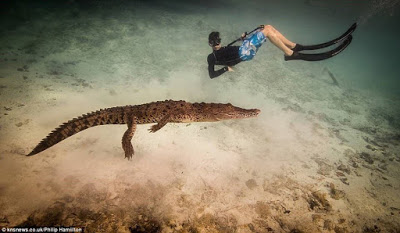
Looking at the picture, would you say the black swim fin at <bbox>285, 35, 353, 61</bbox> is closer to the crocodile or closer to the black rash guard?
the black rash guard

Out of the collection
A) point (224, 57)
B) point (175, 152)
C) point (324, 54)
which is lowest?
point (175, 152)

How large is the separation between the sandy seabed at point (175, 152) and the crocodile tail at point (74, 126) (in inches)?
10.6

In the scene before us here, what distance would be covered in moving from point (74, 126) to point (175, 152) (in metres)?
2.53

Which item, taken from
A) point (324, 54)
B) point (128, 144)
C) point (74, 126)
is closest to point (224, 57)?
point (324, 54)

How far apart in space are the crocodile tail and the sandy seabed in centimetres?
27

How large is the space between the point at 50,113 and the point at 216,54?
5648 mm

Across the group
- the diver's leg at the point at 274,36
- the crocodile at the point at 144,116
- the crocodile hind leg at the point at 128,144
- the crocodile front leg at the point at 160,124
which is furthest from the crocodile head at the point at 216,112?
the diver's leg at the point at 274,36

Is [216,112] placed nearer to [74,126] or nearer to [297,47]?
[74,126]

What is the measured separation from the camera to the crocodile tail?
13.4 ft

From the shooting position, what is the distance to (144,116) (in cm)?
482

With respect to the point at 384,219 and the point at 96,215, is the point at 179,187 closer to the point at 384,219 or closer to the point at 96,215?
the point at 96,215

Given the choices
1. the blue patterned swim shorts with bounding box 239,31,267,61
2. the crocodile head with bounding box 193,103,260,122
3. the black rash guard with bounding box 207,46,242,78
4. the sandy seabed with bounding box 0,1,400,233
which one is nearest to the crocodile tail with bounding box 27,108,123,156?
the sandy seabed with bounding box 0,1,400,233

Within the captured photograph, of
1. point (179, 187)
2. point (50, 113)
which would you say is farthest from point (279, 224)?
point (50, 113)

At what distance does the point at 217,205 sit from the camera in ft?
12.5
